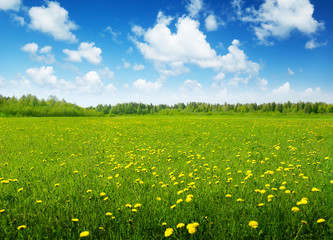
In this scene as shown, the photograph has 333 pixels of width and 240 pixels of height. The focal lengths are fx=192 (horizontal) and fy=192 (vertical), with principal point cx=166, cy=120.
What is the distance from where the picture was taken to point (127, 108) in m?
167

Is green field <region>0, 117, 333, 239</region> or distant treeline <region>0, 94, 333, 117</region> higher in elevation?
distant treeline <region>0, 94, 333, 117</region>

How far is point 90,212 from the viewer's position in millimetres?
3215

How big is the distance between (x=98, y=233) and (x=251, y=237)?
2.12m

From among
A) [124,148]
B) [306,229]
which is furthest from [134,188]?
[124,148]

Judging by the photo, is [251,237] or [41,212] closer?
[251,237]

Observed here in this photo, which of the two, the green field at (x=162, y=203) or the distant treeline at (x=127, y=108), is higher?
the distant treeline at (x=127, y=108)

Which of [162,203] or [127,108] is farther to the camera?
[127,108]

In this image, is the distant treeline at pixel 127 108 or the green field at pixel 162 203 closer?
the green field at pixel 162 203

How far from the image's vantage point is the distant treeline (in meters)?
67.5

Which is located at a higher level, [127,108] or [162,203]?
[127,108]

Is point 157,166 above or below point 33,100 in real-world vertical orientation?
below

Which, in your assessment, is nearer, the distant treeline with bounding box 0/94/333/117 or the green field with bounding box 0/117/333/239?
the green field with bounding box 0/117/333/239

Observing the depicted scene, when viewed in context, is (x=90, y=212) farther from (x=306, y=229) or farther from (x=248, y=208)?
(x=306, y=229)

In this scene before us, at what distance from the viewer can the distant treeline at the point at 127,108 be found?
6749 cm
